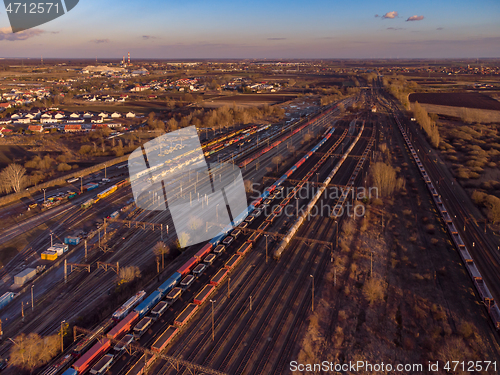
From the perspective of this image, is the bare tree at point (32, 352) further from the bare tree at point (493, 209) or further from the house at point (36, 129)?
the house at point (36, 129)

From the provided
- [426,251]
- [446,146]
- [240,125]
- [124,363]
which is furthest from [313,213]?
[240,125]

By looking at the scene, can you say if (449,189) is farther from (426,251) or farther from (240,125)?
(240,125)

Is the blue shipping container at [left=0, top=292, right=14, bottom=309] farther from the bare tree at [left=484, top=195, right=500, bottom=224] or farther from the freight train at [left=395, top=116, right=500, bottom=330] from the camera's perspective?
the bare tree at [left=484, top=195, right=500, bottom=224]

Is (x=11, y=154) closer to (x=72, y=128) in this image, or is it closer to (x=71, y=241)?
(x=72, y=128)

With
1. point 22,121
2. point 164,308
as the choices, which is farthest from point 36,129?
point 164,308

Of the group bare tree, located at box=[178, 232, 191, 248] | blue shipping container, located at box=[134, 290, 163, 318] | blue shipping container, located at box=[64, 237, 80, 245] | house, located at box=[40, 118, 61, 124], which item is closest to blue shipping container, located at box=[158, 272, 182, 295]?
blue shipping container, located at box=[134, 290, 163, 318]

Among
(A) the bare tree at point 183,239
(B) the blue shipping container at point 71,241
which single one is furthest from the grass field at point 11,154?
(A) the bare tree at point 183,239
